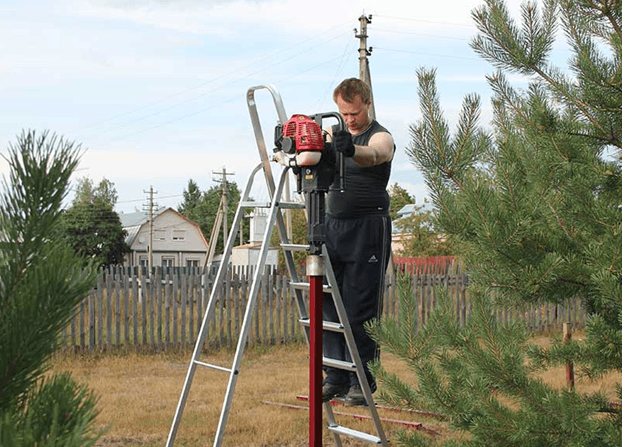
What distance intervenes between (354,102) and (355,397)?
5.14ft

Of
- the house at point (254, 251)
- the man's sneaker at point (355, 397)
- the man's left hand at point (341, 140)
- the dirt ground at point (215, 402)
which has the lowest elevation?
the dirt ground at point (215, 402)

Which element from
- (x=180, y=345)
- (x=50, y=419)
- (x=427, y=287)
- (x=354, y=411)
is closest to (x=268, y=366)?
(x=180, y=345)

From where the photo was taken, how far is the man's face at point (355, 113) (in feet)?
13.6

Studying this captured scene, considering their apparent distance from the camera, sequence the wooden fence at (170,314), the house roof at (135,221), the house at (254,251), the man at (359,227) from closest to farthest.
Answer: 1. the man at (359,227)
2. the wooden fence at (170,314)
3. the house at (254,251)
4. the house roof at (135,221)

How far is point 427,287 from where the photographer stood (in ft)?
44.1

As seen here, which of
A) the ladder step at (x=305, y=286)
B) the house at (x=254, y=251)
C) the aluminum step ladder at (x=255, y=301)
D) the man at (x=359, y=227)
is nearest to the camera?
the aluminum step ladder at (x=255, y=301)

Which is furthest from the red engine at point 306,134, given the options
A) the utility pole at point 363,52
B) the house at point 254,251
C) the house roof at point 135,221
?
the house roof at point 135,221

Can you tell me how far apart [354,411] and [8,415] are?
19.5 ft

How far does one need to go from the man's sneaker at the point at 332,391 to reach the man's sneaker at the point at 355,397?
0.05 m

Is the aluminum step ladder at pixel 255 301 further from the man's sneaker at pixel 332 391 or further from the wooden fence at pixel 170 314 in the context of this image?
the wooden fence at pixel 170 314

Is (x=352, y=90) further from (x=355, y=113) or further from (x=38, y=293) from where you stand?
(x=38, y=293)

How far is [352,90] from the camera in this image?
13.5ft

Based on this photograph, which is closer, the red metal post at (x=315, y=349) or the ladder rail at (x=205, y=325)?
the red metal post at (x=315, y=349)

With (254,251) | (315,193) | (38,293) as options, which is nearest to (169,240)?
(254,251)
